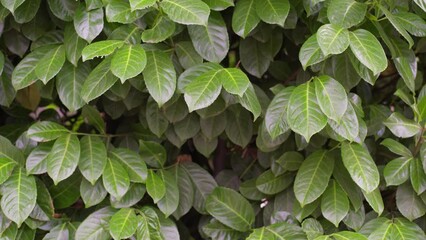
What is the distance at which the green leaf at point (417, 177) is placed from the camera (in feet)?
5.00

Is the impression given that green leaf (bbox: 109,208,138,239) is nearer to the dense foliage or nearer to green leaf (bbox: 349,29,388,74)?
the dense foliage

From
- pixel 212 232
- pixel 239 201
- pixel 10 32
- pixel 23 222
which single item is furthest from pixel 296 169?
pixel 10 32

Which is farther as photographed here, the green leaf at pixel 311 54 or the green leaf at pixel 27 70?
the green leaf at pixel 27 70

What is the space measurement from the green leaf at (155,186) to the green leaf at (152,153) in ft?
0.22

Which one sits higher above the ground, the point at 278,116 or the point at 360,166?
the point at 278,116

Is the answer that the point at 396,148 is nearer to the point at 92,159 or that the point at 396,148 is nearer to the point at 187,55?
the point at 187,55

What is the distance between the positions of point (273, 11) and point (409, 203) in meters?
0.67

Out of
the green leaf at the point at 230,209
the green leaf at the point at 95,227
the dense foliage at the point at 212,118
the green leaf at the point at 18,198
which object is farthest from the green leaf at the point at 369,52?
the green leaf at the point at 18,198

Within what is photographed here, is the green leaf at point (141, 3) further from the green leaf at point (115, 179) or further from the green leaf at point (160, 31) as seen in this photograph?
the green leaf at point (115, 179)

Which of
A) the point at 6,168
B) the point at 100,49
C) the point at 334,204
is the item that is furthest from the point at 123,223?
the point at 334,204

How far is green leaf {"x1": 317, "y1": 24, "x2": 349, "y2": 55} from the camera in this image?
1.26m

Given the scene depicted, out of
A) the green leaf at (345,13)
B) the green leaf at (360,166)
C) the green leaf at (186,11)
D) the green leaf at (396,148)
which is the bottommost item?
the green leaf at (396,148)

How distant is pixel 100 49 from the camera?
1.33 metres

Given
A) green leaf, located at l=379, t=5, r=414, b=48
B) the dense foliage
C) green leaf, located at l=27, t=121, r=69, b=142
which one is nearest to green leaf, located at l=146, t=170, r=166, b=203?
the dense foliage
